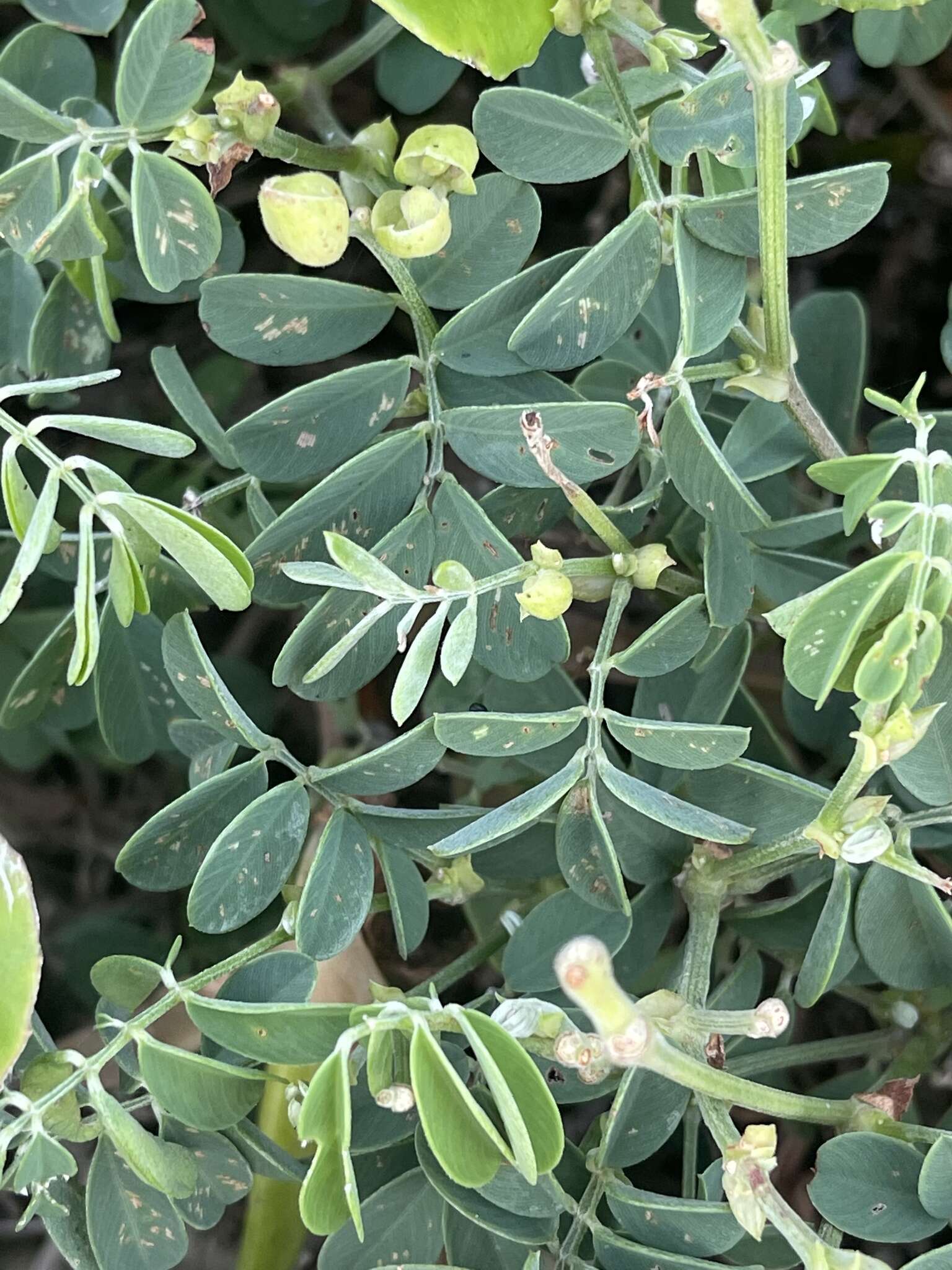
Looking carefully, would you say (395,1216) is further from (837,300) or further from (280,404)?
(837,300)

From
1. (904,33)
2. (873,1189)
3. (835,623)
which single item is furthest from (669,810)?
(904,33)

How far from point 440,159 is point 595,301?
0.11 metres

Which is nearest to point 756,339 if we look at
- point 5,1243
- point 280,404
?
point 280,404

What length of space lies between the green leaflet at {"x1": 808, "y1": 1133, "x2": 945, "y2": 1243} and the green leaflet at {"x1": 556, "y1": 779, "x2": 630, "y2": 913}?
7.0 inches

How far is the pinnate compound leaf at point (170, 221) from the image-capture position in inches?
27.3

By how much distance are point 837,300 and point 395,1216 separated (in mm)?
722

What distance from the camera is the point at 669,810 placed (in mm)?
639

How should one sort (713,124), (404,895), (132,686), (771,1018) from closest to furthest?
(771,1018) < (713,124) < (404,895) < (132,686)

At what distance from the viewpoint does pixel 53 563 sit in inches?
35.8

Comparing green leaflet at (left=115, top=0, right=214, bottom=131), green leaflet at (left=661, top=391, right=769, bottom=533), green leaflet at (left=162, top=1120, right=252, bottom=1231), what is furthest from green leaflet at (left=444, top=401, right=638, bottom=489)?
green leaflet at (left=162, top=1120, right=252, bottom=1231)

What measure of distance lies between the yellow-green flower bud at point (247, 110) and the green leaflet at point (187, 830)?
0.35 metres

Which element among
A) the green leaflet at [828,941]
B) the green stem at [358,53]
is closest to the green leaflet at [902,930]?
the green leaflet at [828,941]

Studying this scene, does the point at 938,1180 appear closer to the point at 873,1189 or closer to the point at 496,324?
→ the point at 873,1189

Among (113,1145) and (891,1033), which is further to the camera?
(891,1033)
